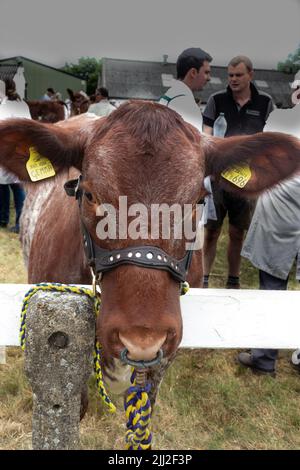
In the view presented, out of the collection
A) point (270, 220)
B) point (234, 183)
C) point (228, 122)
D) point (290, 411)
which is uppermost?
point (234, 183)

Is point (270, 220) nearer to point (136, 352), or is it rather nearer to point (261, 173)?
point (261, 173)

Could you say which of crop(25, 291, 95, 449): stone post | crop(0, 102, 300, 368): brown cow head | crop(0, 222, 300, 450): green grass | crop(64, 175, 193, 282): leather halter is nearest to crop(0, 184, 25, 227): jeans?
crop(0, 222, 300, 450): green grass

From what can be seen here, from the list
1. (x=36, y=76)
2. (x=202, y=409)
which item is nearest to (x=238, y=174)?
(x=202, y=409)

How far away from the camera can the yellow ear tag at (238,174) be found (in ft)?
7.50

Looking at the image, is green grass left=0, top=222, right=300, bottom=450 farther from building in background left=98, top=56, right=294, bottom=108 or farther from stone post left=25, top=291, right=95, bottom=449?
building in background left=98, top=56, right=294, bottom=108

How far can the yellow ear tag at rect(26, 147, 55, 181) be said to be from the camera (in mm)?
2227

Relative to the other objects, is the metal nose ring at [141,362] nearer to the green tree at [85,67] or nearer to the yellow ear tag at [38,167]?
the yellow ear tag at [38,167]

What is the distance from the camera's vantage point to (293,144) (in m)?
2.19

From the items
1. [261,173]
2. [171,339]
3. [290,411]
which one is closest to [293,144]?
[261,173]

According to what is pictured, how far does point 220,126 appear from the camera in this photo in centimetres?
478

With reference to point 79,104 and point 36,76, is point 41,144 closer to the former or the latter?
point 79,104

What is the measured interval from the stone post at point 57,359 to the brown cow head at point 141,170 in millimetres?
131

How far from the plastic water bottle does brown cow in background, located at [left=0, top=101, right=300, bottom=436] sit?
2.49 meters
